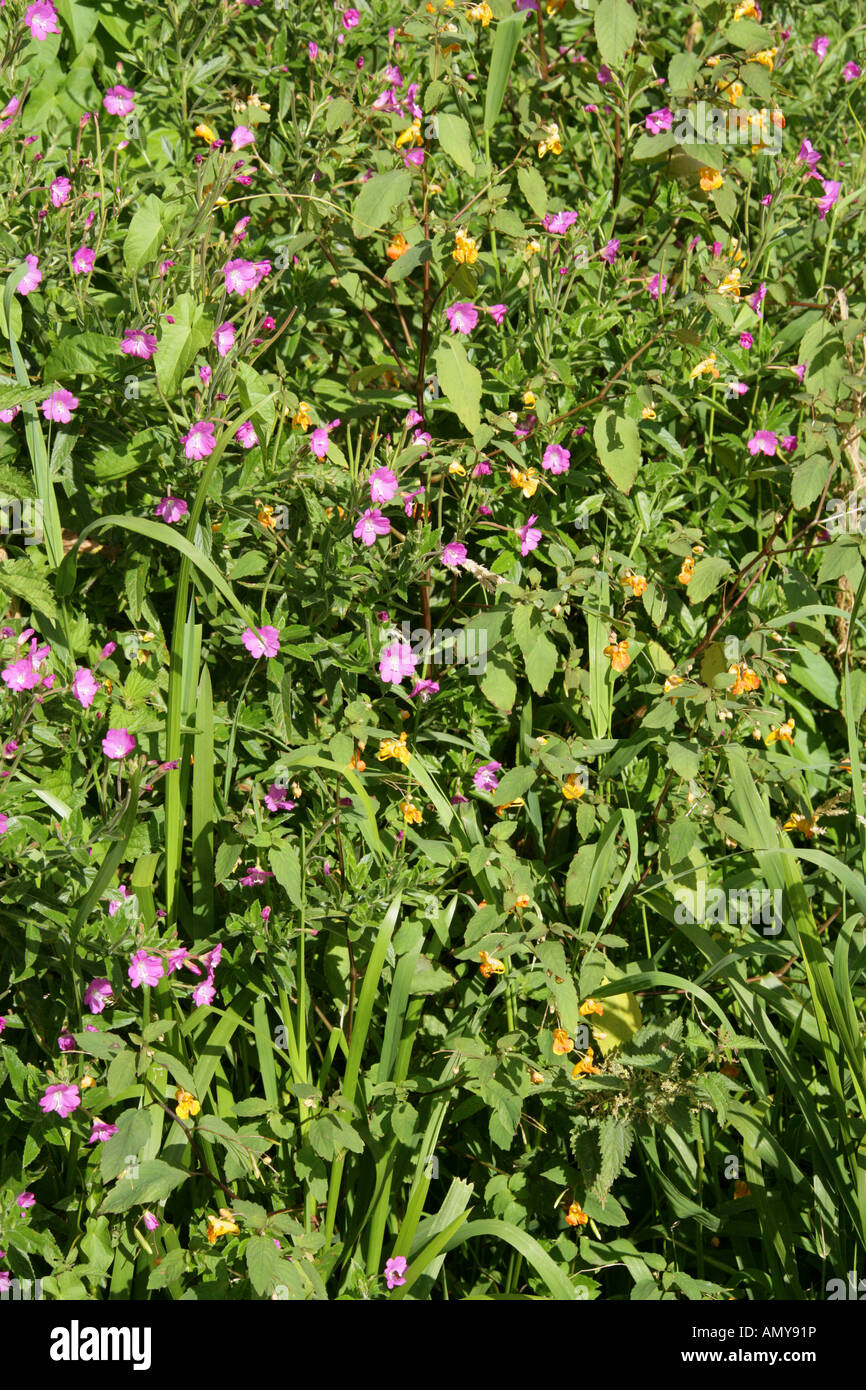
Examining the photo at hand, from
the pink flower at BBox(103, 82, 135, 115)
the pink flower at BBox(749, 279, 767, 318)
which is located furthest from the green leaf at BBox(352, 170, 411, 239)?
the pink flower at BBox(749, 279, 767, 318)

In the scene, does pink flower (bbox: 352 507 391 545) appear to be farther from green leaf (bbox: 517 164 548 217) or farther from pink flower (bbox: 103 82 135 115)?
pink flower (bbox: 103 82 135 115)

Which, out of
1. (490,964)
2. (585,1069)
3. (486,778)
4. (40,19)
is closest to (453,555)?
(486,778)

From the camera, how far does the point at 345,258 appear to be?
252 centimetres

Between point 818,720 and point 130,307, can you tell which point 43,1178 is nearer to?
point 130,307

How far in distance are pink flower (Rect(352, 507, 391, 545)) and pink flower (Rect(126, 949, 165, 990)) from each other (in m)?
0.81

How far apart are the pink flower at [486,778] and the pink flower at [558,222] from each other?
1181 mm

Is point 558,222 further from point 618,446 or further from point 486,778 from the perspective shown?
point 486,778

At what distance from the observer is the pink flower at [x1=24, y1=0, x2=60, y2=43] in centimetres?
241

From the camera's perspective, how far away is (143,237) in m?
2.16

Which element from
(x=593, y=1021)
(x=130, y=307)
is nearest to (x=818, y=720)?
(x=593, y=1021)

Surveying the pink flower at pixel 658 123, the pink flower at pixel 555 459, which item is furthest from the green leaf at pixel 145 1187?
the pink flower at pixel 658 123

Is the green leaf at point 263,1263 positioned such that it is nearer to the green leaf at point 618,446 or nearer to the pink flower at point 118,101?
the green leaf at point 618,446

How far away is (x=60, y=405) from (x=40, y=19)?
2.90 feet
